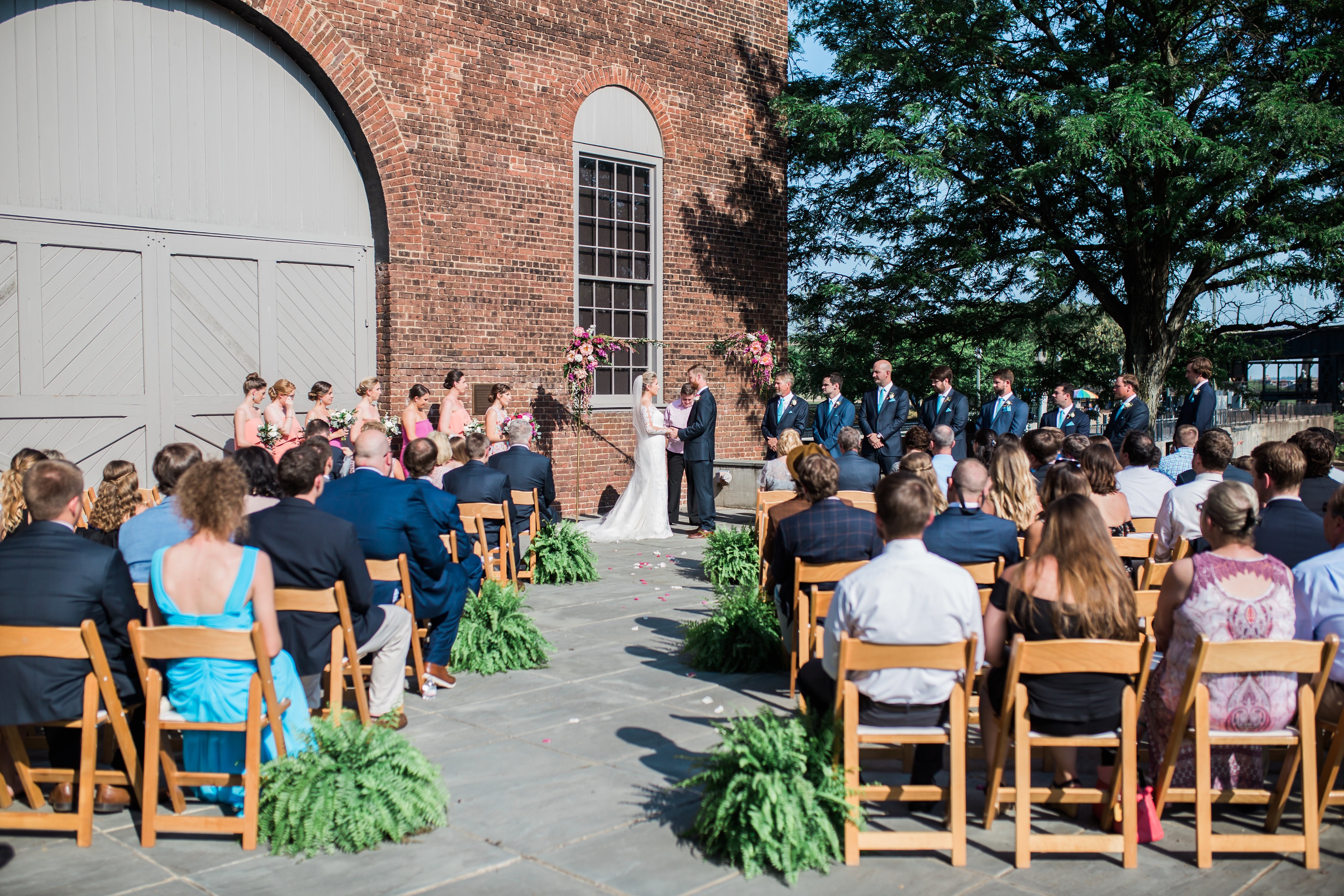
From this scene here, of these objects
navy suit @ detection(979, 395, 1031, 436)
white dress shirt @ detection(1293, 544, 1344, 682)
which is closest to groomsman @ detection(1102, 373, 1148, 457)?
navy suit @ detection(979, 395, 1031, 436)

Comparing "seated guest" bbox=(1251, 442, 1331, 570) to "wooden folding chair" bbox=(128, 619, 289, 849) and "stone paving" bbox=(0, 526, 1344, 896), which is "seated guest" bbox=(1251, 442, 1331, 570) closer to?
"stone paving" bbox=(0, 526, 1344, 896)

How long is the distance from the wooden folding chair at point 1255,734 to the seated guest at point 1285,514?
1.24 meters

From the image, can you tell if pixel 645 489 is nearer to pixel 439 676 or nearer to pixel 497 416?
pixel 497 416

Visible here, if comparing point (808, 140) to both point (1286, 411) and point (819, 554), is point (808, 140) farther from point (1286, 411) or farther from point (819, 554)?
point (1286, 411)

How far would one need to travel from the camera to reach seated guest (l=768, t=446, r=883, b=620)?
5.95 metres

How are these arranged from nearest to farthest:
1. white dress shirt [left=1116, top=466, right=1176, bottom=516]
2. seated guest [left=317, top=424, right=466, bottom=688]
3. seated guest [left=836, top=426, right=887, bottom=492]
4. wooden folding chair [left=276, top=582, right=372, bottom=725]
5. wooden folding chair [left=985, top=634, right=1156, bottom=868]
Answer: wooden folding chair [left=985, top=634, right=1156, bottom=868], wooden folding chair [left=276, top=582, right=372, bottom=725], seated guest [left=317, top=424, right=466, bottom=688], white dress shirt [left=1116, top=466, right=1176, bottom=516], seated guest [left=836, top=426, right=887, bottom=492]

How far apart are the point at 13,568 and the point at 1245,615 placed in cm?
495

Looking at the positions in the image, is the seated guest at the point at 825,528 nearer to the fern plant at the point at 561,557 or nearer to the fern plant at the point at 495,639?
the fern plant at the point at 495,639

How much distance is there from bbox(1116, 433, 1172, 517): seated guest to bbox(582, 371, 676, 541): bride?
634 centimetres

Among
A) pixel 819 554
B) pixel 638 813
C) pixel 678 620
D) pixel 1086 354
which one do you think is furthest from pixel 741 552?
pixel 1086 354

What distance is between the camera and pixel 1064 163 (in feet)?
46.1

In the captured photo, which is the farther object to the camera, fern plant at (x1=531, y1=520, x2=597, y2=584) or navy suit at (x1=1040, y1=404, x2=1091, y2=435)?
navy suit at (x1=1040, y1=404, x2=1091, y2=435)

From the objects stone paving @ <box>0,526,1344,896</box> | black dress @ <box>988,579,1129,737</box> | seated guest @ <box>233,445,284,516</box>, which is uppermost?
seated guest @ <box>233,445,284,516</box>

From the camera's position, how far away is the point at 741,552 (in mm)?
9336
